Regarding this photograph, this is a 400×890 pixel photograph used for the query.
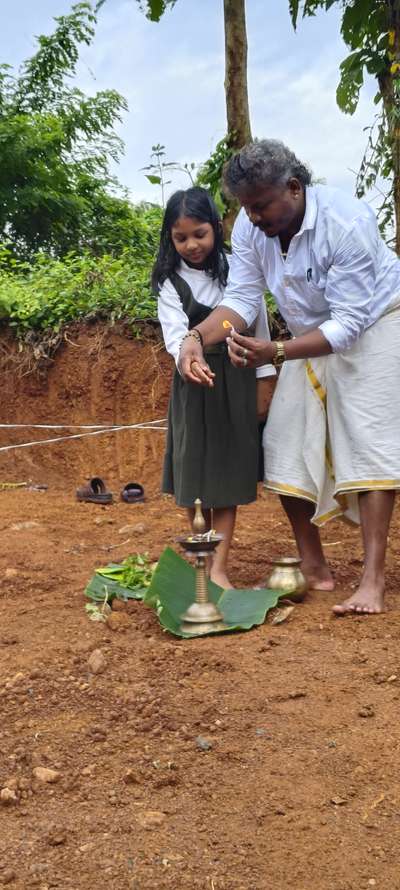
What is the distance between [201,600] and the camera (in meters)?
3.22

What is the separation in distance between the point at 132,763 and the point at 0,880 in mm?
505

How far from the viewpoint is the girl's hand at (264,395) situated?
3.85m

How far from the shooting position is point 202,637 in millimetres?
3182

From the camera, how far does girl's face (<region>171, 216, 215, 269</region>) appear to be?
3.65 meters

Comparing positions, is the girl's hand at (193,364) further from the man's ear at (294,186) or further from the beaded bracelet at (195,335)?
the man's ear at (294,186)

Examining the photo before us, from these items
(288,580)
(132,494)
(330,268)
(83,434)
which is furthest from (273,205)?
(83,434)

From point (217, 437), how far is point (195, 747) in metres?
1.55

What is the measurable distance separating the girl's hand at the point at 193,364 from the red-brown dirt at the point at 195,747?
2.77 feet

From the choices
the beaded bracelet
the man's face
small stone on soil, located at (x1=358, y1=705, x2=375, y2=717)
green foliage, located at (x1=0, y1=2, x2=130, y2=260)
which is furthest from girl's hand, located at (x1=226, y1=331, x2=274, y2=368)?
green foliage, located at (x1=0, y1=2, x2=130, y2=260)

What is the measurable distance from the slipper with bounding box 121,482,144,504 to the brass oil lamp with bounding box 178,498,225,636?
319cm

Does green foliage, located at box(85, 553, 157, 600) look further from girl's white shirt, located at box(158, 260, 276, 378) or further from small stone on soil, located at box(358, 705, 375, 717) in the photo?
small stone on soil, located at box(358, 705, 375, 717)

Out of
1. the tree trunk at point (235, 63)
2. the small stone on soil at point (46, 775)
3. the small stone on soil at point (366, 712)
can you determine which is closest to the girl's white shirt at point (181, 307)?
the small stone on soil at point (366, 712)

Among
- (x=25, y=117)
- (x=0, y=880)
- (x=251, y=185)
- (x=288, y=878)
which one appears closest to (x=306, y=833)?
(x=288, y=878)

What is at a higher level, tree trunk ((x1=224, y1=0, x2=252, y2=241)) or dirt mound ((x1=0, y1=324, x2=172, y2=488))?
tree trunk ((x1=224, y1=0, x2=252, y2=241))
